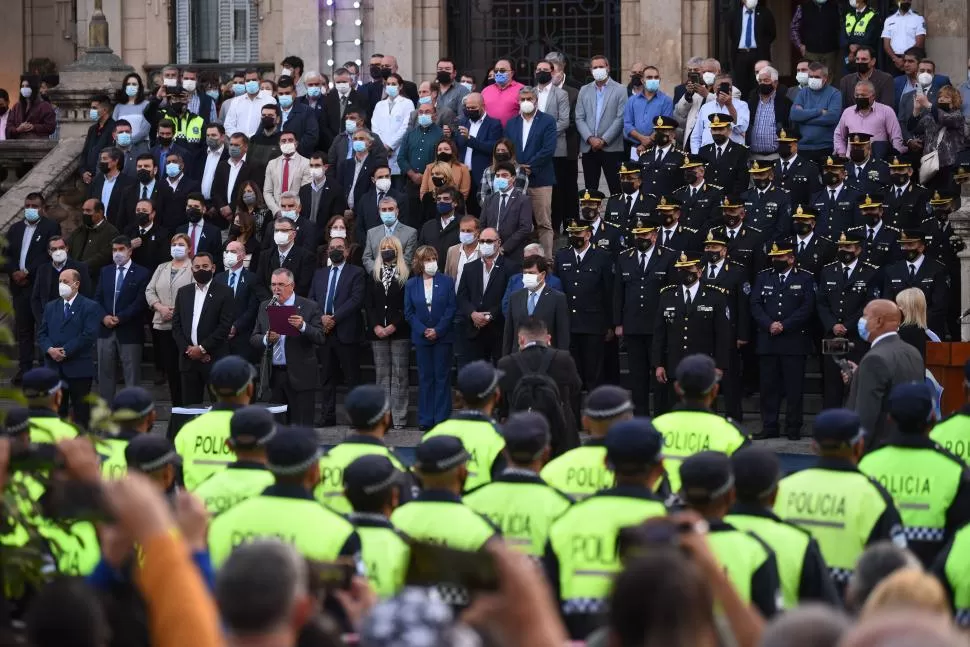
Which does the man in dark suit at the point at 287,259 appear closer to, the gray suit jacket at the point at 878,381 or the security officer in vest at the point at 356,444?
the gray suit jacket at the point at 878,381

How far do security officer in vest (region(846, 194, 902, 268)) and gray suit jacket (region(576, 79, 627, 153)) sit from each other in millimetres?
3624

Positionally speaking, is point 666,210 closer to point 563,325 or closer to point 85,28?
point 563,325

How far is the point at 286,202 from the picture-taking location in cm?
2031

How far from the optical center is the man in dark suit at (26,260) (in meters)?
21.3

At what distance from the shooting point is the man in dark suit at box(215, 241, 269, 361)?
19250mm

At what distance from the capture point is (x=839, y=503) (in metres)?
8.56

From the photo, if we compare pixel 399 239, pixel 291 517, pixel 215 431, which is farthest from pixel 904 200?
pixel 291 517

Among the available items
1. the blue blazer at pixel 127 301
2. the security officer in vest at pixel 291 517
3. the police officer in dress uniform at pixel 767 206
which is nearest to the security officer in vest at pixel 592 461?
the security officer in vest at pixel 291 517

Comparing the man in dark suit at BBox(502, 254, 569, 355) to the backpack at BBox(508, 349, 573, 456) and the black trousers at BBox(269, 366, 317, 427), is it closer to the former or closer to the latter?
the black trousers at BBox(269, 366, 317, 427)

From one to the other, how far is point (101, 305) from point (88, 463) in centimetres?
1351

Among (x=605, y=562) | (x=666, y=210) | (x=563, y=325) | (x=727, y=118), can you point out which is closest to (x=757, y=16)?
(x=727, y=118)

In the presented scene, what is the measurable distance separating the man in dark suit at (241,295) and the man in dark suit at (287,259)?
0.88 ft

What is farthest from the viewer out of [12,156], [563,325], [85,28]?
[85,28]

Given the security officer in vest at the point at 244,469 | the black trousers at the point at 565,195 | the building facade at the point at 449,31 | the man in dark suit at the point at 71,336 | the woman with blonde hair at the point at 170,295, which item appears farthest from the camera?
the building facade at the point at 449,31
